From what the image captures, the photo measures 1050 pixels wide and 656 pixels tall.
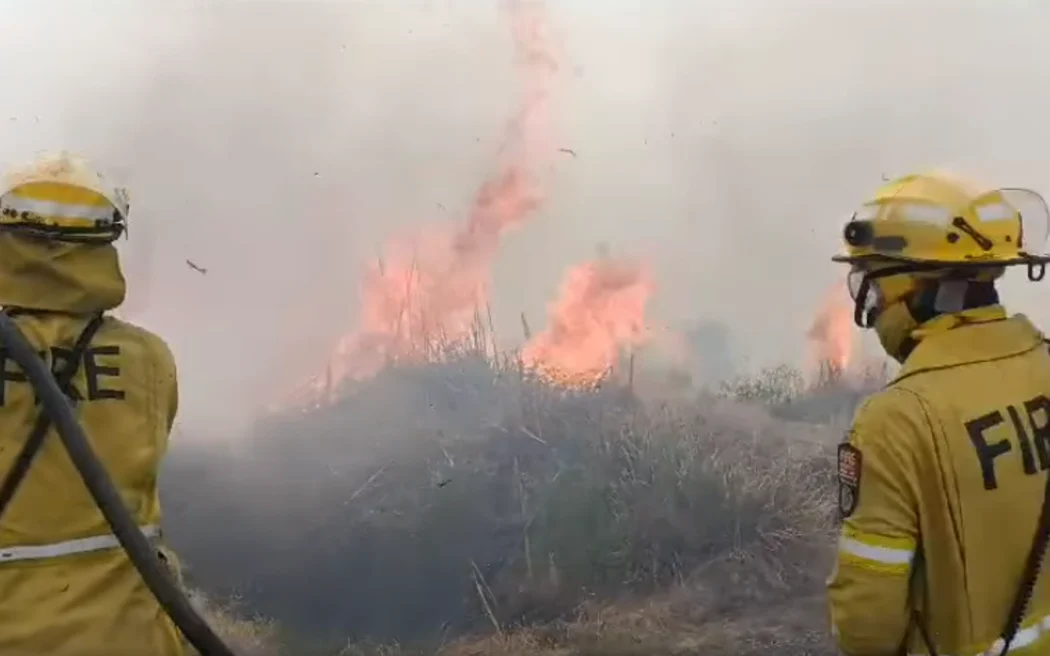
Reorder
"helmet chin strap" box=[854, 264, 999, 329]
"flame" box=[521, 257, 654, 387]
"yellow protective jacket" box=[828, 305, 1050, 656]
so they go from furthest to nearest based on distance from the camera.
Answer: "flame" box=[521, 257, 654, 387] < "helmet chin strap" box=[854, 264, 999, 329] < "yellow protective jacket" box=[828, 305, 1050, 656]

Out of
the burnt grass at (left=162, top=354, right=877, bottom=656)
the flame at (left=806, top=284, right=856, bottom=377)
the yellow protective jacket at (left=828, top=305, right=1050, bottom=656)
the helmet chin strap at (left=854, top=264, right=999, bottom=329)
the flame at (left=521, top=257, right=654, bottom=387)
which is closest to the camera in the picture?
the yellow protective jacket at (left=828, top=305, right=1050, bottom=656)

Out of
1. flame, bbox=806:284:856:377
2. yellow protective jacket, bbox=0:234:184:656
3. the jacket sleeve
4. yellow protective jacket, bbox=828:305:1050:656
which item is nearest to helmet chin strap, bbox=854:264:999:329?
yellow protective jacket, bbox=828:305:1050:656

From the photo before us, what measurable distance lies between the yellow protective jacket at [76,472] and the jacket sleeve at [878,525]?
170cm

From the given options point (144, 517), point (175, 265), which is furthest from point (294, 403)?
point (144, 517)

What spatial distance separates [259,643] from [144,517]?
3.97 m

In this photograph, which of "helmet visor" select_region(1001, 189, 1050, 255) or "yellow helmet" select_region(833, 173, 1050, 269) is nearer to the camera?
"yellow helmet" select_region(833, 173, 1050, 269)

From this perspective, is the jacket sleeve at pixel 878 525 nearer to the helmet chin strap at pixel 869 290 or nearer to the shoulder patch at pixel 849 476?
the shoulder patch at pixel 849 476

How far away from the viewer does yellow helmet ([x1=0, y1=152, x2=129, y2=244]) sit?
2838mm

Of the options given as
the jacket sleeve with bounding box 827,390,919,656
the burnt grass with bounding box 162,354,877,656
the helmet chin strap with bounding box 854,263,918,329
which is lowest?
the burnt grass with bounding box 162,354,877,656

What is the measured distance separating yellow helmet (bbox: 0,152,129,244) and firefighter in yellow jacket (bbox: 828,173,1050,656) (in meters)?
1.96

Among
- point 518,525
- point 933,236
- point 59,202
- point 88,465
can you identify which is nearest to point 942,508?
point 933,236

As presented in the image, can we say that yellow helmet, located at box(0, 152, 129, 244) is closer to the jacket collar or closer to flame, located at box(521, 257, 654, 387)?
the jacket collar

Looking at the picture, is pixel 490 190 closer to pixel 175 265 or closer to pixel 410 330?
pixel 410 330

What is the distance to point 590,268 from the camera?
30.8ft
